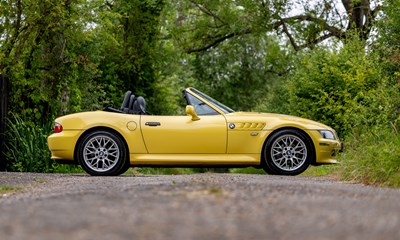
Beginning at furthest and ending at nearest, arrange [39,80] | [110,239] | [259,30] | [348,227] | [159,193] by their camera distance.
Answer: [259,30] → [39,80] → [159,193] → [348,227] → [110,239]

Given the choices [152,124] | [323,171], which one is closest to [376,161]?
[152,124]

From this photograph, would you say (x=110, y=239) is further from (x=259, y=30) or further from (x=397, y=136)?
(x=259, y=30)

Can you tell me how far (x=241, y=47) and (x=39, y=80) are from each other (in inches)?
886

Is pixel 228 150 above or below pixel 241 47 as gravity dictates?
below

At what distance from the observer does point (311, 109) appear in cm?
2039

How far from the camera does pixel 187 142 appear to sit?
12.2m

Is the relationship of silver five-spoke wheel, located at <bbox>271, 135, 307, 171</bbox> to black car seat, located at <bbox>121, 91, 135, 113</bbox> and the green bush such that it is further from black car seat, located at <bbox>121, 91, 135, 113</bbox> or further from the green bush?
the green bush

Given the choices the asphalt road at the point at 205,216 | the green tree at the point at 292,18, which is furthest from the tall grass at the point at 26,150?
the green tree at the point at 292,18

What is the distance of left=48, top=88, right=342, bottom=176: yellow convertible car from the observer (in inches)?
478

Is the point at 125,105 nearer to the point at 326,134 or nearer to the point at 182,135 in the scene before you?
the point at 182,135

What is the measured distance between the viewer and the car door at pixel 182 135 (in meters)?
12.2

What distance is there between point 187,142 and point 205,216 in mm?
A: 7619

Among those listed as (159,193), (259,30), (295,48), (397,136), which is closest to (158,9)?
(259,30)

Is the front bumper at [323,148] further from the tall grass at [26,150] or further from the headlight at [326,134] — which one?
the tall grass at [26,150]
